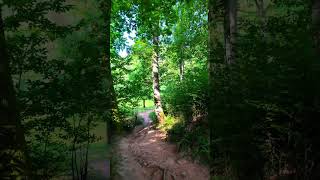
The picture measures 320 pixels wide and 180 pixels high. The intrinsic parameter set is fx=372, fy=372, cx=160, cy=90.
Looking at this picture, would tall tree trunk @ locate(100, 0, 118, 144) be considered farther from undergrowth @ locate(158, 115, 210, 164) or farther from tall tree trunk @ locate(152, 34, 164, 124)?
tall tree trunk @ locate(152, 34, 164, 124)

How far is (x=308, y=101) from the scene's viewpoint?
465cm

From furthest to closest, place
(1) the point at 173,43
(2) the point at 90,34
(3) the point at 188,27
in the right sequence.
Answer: (1) the point at 173,43 < (3) the point at 188,27 < (2) the point at 90,34

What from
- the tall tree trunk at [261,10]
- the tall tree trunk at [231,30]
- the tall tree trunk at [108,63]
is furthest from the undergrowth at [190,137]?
the tall tree trunk at [261,10]

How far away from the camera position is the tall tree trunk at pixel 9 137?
2.97m

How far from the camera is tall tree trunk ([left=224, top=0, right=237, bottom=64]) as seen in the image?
741cm

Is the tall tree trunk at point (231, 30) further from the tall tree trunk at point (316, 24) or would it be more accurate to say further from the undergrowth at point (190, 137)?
the undergrowth at point (190, 137)

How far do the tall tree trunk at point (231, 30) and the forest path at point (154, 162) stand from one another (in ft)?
10.8

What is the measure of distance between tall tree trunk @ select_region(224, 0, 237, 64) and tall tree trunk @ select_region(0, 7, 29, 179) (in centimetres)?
497

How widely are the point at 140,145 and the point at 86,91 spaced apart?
650cm

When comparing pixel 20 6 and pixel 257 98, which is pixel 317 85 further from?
pixel 20 6

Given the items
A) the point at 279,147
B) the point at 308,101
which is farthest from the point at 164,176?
the point at 308,101

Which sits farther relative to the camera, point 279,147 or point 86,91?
point 86,91

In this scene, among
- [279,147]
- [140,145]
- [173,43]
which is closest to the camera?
[279,147]

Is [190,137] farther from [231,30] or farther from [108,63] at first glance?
[231,30]
